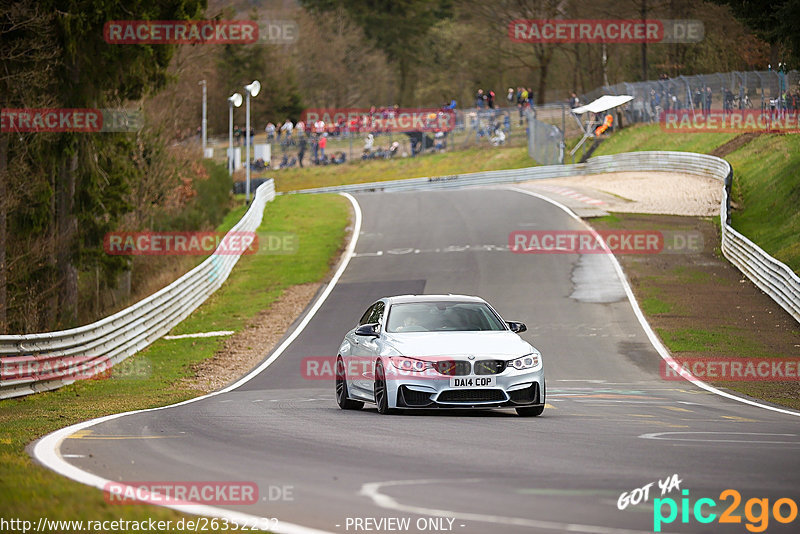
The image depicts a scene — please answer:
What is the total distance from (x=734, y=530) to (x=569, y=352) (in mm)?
17772

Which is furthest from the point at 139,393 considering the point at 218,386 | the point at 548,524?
the point at 548,524

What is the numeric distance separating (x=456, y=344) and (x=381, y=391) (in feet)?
3.40

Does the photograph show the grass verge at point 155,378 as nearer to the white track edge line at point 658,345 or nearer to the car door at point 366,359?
the car door at point 366,359

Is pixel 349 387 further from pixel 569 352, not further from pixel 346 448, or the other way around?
pixel 569 352

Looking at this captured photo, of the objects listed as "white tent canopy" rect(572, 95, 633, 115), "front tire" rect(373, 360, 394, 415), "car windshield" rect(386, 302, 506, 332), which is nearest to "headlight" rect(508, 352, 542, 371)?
"car windshield" rect(386, 302, 506, 332)

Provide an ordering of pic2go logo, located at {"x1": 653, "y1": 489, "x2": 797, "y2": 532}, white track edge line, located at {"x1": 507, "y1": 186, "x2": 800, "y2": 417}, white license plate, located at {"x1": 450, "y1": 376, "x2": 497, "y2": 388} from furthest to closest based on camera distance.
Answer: white track edge line, located at {"x1": 507, "y1": 186, "x2": 800, "y2": 417}
white license plate, located at {"x1": 450, "y1": 376, "x2": 497, "y2": 388}
pic2go logo, located at {"x1": 653, "y1": 489, "x2": 797, "y2": 532}

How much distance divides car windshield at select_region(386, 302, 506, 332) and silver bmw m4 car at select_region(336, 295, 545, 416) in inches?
0.6

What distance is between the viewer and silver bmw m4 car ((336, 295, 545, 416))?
12.3 meters

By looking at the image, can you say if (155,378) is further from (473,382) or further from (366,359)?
(473,382)

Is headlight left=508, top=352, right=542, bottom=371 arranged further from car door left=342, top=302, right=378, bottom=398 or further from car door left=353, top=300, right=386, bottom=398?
car door left=342, top=302, right=378, bottom=398

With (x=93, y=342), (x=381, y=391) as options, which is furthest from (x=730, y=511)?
(x=93, y=342)

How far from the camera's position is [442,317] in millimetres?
13773

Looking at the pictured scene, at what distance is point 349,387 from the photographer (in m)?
14.0

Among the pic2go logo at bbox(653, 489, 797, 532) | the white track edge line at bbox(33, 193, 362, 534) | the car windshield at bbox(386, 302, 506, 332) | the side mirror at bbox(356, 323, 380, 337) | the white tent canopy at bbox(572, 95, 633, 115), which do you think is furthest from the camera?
the white tent canopy at bbox(572, 95, 633, 115)
